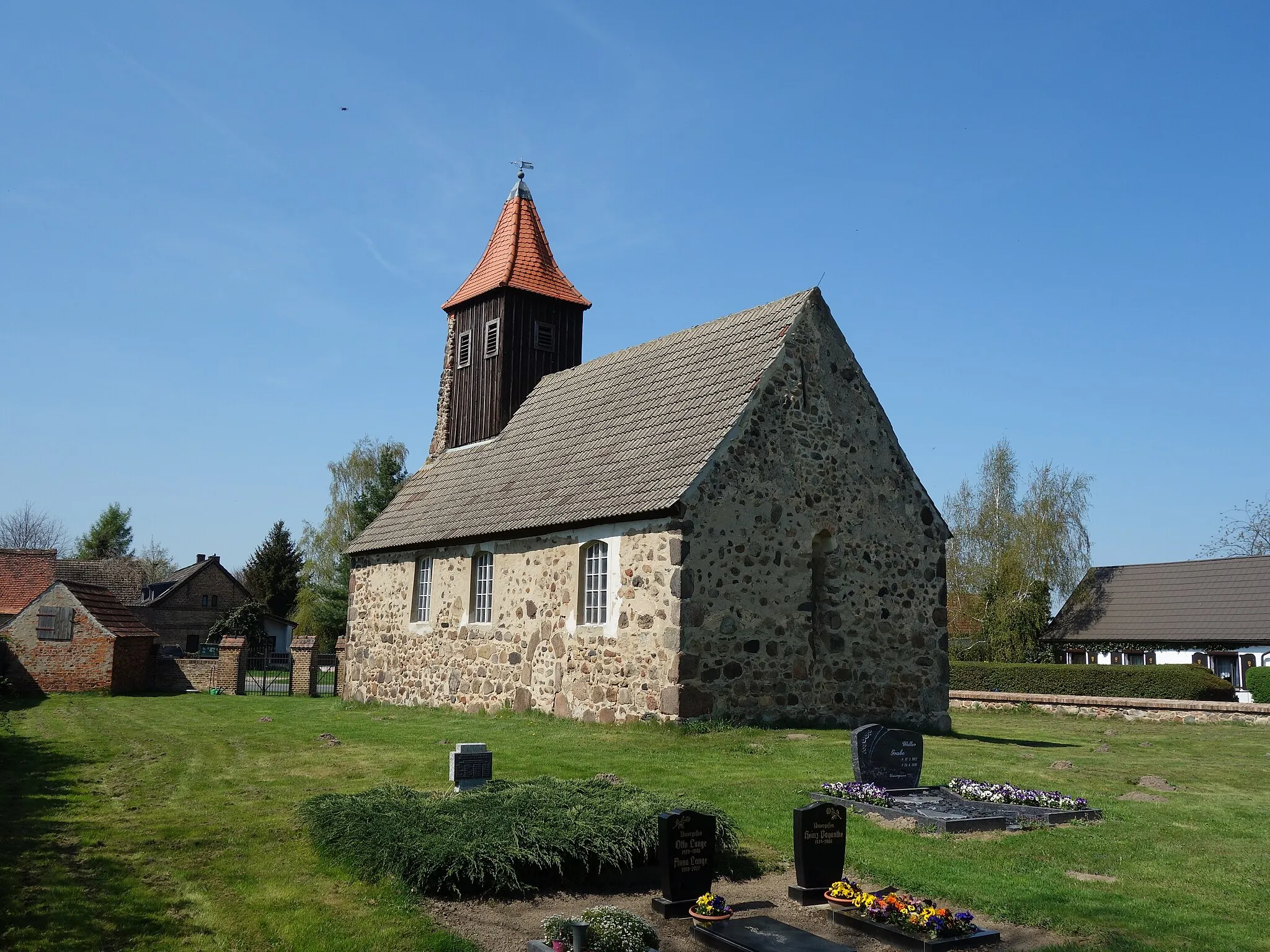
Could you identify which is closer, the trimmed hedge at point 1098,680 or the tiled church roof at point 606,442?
the tiled church roof at point 606,442

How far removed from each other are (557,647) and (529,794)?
9212 mm

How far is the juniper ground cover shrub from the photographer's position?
7.30m

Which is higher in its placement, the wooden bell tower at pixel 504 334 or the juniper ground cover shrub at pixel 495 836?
the wooden bell tower at pixel 504 334

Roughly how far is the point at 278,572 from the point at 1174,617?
48.2m

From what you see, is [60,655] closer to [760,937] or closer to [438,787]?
[438,787]

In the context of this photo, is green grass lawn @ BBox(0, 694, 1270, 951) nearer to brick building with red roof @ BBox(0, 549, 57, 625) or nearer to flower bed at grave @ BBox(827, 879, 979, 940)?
flower bed at grave @ BBox(827, 879, 979, 940)

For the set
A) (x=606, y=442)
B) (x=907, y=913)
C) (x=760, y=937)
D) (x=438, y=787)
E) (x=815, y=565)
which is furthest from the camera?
(x=606, y=442)

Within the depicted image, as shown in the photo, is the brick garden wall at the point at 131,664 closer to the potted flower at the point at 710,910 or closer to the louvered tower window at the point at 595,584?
the louvered tower window at the point at 595,584

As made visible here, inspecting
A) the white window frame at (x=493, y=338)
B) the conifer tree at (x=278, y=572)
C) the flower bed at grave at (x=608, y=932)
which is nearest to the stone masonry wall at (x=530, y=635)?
the white window frame at (x=493, y=338)

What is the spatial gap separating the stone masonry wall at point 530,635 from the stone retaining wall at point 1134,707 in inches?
569

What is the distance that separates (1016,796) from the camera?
10391 mm

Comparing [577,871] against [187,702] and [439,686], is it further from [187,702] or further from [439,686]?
[187,702]

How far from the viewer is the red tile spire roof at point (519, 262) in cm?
2623

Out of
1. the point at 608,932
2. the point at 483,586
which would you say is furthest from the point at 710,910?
the point at 483,586
